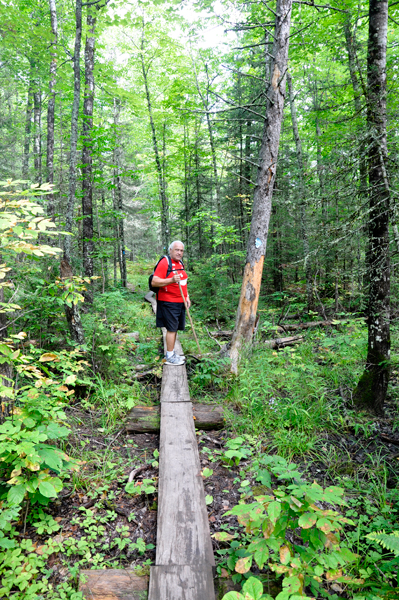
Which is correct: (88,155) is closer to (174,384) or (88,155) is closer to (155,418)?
(174,384)

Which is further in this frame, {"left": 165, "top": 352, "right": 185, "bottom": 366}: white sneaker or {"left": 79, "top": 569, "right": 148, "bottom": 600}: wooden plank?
{"left": 165, "top": 352, "right": 185, "bottom": 366}: white sneaker

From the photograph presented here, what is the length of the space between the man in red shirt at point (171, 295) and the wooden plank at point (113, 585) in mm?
3893

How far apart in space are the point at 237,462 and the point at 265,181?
5184mm

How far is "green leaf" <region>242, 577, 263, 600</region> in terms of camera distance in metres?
1.60

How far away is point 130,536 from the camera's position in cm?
285

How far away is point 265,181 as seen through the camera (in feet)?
20.3

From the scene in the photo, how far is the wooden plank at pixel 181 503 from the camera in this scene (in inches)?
95.7

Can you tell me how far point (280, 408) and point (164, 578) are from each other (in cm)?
290

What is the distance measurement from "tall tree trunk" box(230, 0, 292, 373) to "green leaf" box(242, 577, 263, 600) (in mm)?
4311

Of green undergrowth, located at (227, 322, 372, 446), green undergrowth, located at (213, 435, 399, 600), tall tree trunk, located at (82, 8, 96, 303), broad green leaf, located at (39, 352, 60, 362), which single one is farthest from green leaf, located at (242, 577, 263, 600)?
tall tree trunk, located at (82, 8, 96, 303)

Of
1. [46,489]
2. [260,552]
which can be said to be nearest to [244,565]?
[260,552]

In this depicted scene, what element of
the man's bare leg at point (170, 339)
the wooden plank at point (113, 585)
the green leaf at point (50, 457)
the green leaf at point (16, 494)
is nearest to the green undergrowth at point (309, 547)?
the wooden plank at point (113, 585)

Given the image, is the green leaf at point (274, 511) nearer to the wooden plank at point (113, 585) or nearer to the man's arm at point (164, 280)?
the wooden plank at point (113, 585)

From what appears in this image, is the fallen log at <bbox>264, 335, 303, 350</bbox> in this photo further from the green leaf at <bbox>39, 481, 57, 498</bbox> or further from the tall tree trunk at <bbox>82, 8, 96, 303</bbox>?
the green leaf at <bbox>39, 481, 57, 498</bbox>
